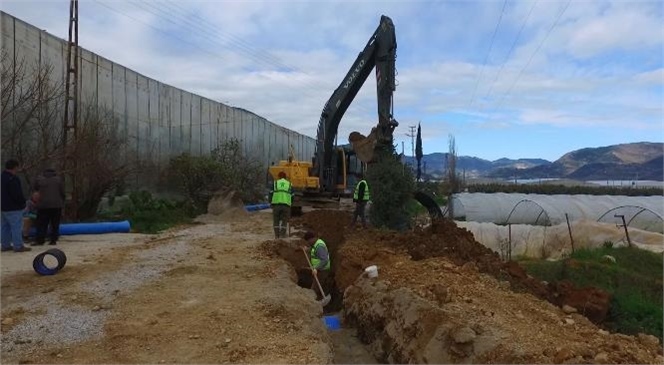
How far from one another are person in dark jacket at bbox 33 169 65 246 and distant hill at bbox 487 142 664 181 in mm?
67471

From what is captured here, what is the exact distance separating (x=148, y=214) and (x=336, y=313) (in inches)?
365

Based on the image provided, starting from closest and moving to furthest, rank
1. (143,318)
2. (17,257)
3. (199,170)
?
1. (143,318)
2. (17,257)
3. (199,170)

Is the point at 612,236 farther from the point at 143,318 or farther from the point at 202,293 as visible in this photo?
the point at 143,318

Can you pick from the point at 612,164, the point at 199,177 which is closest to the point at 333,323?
the point at 199,177

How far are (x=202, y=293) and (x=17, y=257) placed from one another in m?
4.35

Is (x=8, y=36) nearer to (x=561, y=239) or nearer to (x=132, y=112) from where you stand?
(x=132, y=112)

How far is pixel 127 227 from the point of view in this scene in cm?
1441

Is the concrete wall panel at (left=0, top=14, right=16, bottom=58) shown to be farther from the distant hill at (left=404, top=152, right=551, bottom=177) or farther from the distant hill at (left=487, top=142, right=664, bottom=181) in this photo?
the distant hill at (left=404, top=152, right=551, bottom=177)

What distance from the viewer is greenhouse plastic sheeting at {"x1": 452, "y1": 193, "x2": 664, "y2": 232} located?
22.9 m

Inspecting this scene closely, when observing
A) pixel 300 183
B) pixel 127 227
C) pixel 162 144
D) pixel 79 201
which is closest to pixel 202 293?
pixel 127 227

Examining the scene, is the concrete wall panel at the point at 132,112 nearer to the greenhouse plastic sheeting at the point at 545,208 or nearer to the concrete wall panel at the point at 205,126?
the concrete wall panel at the point at 205,126

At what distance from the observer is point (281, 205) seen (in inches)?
505

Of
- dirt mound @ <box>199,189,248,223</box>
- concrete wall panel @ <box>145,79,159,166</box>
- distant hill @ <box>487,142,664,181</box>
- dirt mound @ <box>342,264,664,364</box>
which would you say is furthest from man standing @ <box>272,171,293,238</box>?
distant hill @ <box>487,142,664,181</box>

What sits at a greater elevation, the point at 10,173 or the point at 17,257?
the point at 10,173
